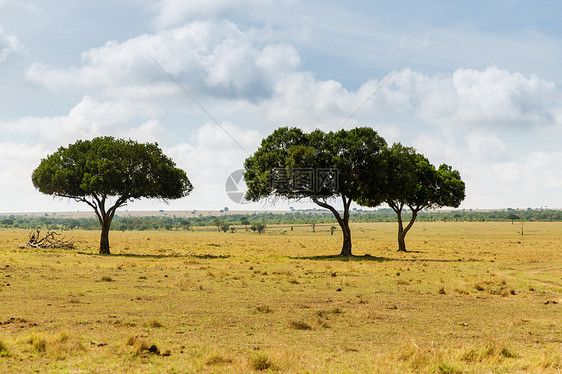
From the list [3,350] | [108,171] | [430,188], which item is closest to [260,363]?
[3,350]

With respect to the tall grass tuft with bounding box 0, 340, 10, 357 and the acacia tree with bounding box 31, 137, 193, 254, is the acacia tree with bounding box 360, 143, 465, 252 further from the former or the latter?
the tall grass tuft with bounding box 0, 340, 10, 357

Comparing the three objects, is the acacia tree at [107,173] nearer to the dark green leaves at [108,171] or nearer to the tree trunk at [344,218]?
the dark green leaves at [108,171]

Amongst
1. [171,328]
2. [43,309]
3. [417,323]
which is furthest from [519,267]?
[43,309]

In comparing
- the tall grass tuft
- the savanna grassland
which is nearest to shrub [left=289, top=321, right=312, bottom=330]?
the savanna grassland

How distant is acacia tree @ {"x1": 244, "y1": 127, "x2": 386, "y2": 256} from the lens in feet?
125

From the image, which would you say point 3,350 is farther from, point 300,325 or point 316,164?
point 316,164

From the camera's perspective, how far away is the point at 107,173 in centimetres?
4112

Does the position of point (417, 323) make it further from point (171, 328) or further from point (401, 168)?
point (401, 168)

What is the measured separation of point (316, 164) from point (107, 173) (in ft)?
63.5

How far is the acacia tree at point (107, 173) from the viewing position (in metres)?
41.9

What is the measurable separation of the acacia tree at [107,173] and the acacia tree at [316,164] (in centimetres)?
959

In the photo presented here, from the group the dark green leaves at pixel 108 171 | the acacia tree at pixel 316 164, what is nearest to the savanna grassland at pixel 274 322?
the acacia tree at pixel 316 164

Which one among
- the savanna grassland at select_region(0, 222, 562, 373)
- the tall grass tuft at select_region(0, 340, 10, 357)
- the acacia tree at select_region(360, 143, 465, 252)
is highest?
the acacia tree at select_region(360, 143, 465, 252)

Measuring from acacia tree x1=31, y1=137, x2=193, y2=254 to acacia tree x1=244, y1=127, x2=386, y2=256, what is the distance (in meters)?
9.59
